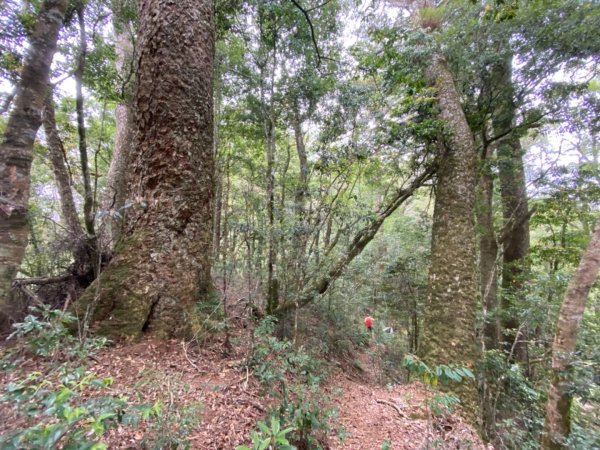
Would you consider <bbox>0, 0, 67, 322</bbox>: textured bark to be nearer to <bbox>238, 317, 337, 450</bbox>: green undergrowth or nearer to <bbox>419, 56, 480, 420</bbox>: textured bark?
<bbox>238, 317, 337, 450</bbox>: green undergrowth

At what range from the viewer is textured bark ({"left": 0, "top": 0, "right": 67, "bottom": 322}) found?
2.21 metres

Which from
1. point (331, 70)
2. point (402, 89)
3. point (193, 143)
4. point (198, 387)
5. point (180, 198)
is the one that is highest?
point (331, 70)

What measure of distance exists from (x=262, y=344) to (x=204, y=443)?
43.7 inches

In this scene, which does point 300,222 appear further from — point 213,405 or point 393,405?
point 393,405

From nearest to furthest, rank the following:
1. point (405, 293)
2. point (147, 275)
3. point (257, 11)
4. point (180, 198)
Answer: point (147, 275) → point (180, 198) → point (257, 11) → point (405, 293)

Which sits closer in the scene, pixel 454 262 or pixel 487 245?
pixel 454 262

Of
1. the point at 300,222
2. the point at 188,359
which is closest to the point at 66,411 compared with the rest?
the point at 188,359

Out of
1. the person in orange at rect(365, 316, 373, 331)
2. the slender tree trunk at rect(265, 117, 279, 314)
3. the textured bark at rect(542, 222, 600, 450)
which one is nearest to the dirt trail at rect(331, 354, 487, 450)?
the textured bark at rect(542, 222, 600, 450)

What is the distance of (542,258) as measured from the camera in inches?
276

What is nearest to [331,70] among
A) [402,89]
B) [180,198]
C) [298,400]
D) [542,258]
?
[402,89]

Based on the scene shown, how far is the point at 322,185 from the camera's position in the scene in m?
5.01

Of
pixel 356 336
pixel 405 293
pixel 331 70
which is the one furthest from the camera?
pixel 405 293

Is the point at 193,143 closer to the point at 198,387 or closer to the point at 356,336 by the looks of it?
the point at 198,387

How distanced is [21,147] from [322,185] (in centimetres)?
391
